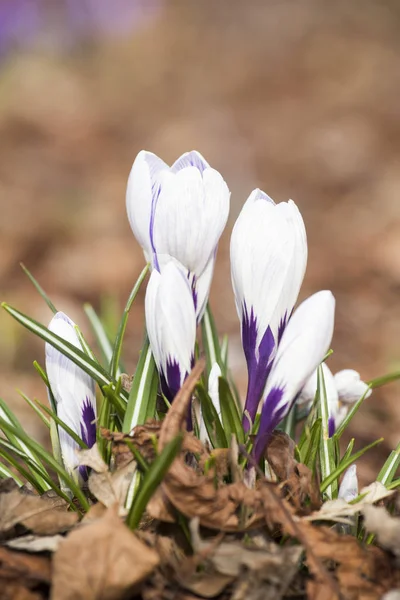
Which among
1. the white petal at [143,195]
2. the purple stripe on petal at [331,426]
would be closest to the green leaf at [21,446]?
the white petal at [143,195]

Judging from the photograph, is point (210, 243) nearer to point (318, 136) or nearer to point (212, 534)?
point (212, 534)

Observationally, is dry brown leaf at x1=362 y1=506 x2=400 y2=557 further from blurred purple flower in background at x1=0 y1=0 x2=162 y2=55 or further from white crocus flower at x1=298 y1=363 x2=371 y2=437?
blurred purple flower in background at x1=0 y1=0 x2=162 y2=55

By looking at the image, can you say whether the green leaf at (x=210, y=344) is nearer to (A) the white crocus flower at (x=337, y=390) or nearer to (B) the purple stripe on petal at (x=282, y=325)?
(A) the white crocus flower at (x=337, y=390)

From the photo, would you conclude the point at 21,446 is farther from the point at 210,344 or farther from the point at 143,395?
the point at 210,344

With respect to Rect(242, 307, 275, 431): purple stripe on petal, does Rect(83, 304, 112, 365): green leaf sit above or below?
above

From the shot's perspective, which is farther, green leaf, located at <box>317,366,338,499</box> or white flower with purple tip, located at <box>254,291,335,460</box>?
green leaf, located at <box>317,366,338,499</box>

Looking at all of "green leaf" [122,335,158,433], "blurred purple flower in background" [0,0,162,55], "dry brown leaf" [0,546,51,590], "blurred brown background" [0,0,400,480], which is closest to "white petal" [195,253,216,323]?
"green leaf" [122,335,158,433]

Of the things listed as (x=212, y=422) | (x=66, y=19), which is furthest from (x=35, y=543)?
(x=66, y=19)
